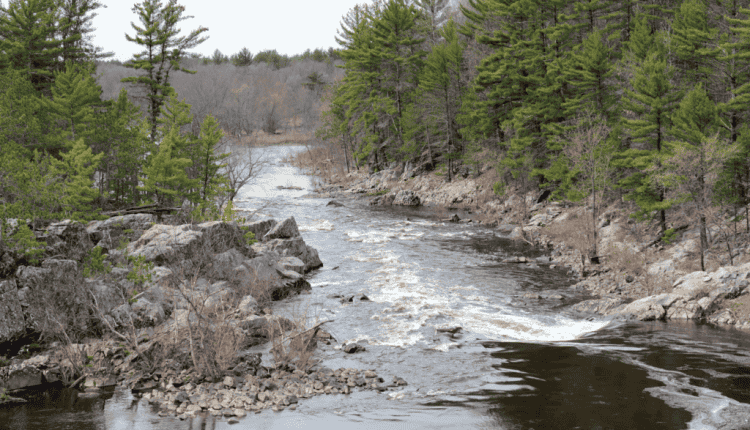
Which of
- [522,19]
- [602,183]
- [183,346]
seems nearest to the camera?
[183,346]

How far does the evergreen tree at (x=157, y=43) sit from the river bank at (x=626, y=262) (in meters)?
26.0

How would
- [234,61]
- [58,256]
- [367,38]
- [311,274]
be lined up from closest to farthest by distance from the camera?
[58,256] → [311,274] → [367,38] → [234,61]

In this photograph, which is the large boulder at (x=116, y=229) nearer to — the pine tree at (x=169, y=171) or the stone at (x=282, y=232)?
the pine tree at (x=169, y=171)

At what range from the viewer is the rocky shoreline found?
15041 mm

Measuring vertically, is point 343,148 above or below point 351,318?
above

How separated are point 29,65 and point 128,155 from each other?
10.3 meters

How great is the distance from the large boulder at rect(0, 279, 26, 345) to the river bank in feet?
67.7

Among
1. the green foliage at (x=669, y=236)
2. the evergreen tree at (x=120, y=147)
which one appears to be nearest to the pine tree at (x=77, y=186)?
the evergreen tree at (x=120, y=147)

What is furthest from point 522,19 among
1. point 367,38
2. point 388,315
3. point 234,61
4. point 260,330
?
point 234,61

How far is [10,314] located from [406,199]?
40784 mm

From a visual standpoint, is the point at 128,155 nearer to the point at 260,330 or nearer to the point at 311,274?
the point at 311,274

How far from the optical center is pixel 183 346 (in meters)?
16.7

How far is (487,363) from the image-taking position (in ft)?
56.5

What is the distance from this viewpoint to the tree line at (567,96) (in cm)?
2750
